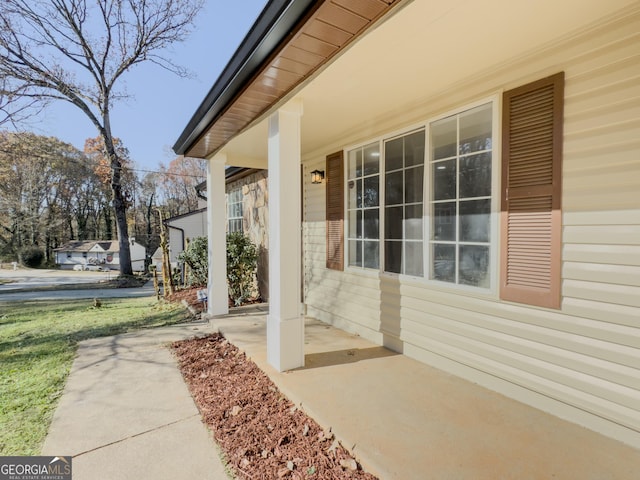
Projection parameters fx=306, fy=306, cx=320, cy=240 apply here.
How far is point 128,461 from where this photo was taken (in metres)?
2.02

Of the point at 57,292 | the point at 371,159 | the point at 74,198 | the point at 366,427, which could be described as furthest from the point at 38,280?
the point at 366,427

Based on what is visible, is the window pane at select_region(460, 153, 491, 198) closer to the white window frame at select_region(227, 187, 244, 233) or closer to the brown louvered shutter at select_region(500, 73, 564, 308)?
the brown louvered shutter at select_region(500, 73, 564, 308)

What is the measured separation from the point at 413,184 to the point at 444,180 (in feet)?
1.35

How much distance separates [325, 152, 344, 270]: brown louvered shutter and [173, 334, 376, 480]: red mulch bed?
6.44 ft

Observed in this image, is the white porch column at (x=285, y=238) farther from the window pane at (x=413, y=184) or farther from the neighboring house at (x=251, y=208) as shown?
the neighboring house at (x=251, y=208)

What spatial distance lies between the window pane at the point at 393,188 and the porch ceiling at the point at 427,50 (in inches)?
27.7

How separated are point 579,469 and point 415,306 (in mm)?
1785

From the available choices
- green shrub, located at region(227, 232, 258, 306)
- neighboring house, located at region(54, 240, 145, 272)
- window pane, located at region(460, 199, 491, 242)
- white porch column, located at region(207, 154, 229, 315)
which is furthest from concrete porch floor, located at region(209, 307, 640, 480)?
neighboring house, located at region(54, 240, 145, 272)

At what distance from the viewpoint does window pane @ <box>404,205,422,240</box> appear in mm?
3463

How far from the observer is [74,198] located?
30.6 meters

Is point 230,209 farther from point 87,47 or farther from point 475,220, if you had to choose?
point 87,47

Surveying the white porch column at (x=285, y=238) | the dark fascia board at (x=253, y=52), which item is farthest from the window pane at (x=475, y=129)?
the dark fascia board at (x=253, y=52)

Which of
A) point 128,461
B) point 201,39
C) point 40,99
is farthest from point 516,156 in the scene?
point 40,99

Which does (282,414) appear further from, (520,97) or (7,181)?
(7,181)
